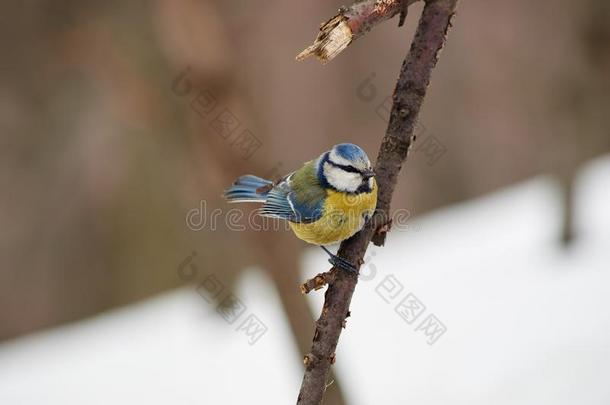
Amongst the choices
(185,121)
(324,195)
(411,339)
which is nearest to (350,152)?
(324,195)

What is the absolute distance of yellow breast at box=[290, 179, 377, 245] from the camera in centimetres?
109

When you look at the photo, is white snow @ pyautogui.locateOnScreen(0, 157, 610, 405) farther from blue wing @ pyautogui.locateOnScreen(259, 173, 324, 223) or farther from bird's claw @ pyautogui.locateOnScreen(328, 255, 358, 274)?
bird's claw @ pyautogui.locateOnScreen(328, 255, 358, 274)

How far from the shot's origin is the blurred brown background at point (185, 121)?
2842 mm

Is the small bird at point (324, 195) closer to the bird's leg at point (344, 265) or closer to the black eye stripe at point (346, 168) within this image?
the black eye stripe at point (346, 168)

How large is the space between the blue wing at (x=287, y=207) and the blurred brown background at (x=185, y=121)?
643 millimetres

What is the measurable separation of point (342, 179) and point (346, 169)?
59 millimetres

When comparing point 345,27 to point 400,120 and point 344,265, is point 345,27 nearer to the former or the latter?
point 400,120

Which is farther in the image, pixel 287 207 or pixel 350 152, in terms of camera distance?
pixel 287 207

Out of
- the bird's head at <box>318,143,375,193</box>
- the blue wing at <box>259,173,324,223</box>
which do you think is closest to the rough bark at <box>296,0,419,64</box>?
the bird's head at <box>318,143,375,193</box>

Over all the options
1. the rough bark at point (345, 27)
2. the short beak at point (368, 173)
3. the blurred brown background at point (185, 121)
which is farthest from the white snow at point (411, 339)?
the rough bark at point (345, 27)

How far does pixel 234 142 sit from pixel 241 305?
1.16 meters

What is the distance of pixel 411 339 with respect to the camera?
117 inches

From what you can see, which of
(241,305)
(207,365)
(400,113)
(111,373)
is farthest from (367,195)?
(111,373)

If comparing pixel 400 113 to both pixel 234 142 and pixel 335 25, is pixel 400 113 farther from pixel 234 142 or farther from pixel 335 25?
pixel 234 142
